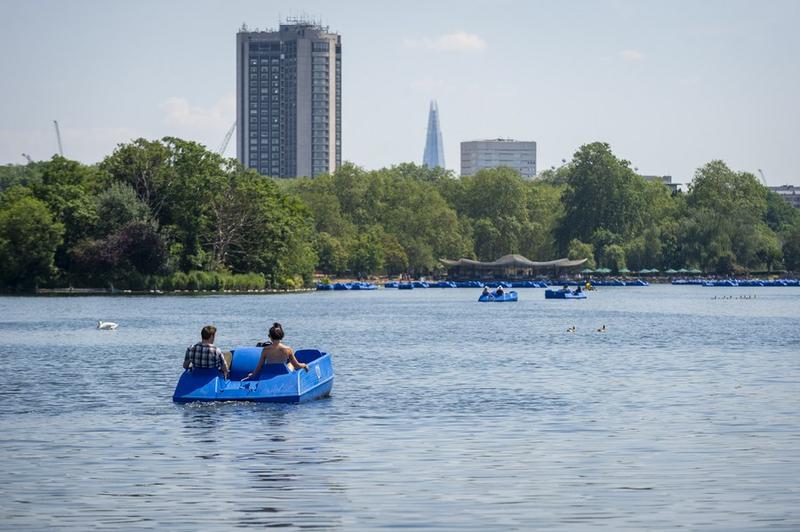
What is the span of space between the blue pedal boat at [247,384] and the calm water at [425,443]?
0.48 m

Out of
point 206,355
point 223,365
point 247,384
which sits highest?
point 206,355

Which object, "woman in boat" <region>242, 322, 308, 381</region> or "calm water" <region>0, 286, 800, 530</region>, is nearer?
"calm water" <region>0, 286, 800, 530</region>

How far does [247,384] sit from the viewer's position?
36.6 metres

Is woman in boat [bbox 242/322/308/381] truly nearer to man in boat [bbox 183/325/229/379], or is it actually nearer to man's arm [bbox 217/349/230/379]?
man's arm [bbox 217/349/230/379]

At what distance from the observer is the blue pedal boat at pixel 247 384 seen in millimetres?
36344

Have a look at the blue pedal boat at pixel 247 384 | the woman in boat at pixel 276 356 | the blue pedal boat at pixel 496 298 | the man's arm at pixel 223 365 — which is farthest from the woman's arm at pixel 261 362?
the blue pedal boat at pixel 496 298

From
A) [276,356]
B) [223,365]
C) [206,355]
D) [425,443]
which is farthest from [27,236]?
[425,443]

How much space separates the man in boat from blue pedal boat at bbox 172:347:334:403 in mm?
204

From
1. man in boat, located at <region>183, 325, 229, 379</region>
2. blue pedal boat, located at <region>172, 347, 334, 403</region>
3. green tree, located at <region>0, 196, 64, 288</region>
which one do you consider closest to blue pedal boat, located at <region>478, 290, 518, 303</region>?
green tree, located at <region>0, 196, 64, 288</region>

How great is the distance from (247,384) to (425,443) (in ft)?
25.9

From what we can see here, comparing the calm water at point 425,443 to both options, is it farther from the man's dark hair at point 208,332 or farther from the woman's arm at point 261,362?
the man's dark hair at point 208,332

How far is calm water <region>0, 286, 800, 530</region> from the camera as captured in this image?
21.5m

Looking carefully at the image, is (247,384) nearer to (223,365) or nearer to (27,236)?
(223,365)

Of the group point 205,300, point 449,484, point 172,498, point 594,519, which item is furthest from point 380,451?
point 205,300
